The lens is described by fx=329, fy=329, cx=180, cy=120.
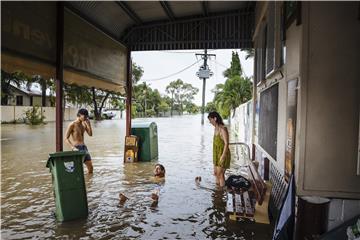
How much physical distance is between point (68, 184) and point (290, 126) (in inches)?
139

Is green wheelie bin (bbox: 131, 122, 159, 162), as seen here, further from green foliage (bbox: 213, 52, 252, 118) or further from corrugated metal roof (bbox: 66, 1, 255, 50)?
green foliage (bbox: 213, 52, 252, 118)

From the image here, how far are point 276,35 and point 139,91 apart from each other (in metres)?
67.5

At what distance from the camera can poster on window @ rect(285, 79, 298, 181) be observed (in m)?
4.52

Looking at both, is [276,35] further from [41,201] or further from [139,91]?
[139,91]

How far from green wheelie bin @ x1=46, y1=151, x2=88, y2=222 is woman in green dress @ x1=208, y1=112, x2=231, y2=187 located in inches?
121

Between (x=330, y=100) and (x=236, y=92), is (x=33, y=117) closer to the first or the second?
(x=236, y=92)

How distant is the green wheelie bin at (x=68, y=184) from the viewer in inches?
204

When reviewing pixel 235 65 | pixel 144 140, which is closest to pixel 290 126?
pixel 144 140

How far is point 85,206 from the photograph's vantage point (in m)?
5.48

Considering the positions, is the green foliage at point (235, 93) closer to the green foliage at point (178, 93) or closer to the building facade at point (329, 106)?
the building facade at point (329, 106)

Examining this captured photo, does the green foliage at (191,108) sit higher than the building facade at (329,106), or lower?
higher

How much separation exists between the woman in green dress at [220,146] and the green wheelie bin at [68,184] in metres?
3.07

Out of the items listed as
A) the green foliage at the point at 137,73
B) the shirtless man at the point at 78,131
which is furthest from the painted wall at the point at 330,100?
the green foliage at the point at 137,73

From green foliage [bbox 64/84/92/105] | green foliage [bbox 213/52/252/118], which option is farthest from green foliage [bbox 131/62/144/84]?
green foliage [bbox 213/52/252/118]
